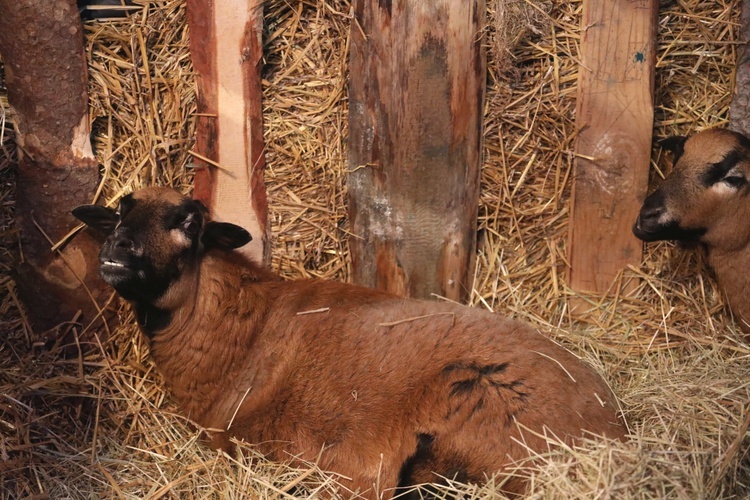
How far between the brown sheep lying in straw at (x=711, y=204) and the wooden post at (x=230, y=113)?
2744 millimetres

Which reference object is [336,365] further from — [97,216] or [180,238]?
[97,216]

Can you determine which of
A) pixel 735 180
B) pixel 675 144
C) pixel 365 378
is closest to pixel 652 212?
pixel 675 144

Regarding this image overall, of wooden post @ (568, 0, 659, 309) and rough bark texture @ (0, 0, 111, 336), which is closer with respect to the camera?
rough bark texture @ (0, 0, 111, 336)

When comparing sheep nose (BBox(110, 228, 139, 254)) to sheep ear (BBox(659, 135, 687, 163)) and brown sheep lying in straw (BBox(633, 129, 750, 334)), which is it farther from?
sheep ear (BBox(659, 135, 687, 163))

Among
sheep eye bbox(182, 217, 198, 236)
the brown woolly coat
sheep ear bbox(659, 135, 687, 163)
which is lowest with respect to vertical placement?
the brown woolly coat

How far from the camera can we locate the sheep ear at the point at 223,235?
4.95 meters

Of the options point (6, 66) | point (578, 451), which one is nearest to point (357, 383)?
point (578, 451)

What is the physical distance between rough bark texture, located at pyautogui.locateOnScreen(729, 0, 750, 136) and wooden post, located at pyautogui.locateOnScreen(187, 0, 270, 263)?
11.1 ft

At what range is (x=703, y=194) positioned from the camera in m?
5.45

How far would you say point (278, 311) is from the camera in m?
5.13

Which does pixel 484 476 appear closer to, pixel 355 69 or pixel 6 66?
pixel 355 69

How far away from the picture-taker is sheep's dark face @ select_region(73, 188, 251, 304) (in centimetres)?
452

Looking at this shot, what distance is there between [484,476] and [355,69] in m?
2.86

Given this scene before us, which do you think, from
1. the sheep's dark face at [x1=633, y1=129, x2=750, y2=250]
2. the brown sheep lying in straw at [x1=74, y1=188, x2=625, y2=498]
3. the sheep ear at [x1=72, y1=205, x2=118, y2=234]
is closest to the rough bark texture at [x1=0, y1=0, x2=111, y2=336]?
the sheep ear at [x1=72, y1=205, x2=118, y2=234]
